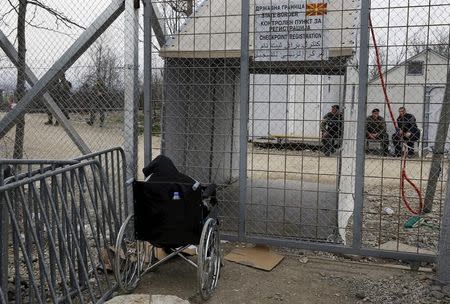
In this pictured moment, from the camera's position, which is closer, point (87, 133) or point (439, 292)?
point (439, 292)

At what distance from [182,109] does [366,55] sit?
2666 mm

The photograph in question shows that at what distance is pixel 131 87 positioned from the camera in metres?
4.66

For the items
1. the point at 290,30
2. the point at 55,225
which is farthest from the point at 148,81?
the point at 55,225

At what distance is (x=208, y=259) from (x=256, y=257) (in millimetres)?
1048

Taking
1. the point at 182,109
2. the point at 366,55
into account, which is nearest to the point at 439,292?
the point at 366,55

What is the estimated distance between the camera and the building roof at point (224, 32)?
4566 mm

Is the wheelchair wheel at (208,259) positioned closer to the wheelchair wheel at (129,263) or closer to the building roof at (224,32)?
the wheelchair wheel at (129,263)

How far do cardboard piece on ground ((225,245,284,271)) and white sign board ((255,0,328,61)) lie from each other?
2.01 metres

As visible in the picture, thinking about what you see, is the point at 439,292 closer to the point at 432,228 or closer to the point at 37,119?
the point at 432,228

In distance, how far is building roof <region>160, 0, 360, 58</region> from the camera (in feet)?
15.0

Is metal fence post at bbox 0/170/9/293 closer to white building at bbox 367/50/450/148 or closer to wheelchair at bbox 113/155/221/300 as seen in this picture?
wheelchair at bbox 113/155/221/300

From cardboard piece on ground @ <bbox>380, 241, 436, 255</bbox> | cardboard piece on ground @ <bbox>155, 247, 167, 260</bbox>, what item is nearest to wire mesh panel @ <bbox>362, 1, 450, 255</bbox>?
cardboard piece on ground @ <bbox>380, 241, 436, 255</bbox>

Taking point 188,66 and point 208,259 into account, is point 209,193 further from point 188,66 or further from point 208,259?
point 188,66

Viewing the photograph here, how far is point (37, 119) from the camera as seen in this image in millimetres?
5832
